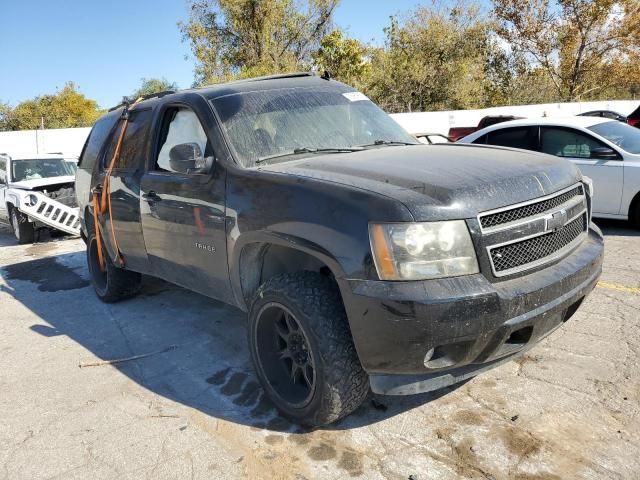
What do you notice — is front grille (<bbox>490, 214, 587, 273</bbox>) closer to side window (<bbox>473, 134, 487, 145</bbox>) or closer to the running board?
side window (<bbox>473, 134, 487, 145</bbox>)

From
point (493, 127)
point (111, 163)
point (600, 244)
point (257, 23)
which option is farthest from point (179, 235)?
point (257, 23)

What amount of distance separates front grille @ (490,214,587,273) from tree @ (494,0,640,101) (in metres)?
32.1

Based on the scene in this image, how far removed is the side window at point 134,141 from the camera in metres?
4.55

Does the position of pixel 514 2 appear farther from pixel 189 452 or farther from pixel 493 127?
pixel 189 452

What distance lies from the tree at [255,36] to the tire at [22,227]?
20084 mm

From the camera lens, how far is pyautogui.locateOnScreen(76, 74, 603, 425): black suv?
8.40ft

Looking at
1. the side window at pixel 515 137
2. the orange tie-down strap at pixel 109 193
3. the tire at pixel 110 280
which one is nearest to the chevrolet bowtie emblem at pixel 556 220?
the orange tie-down strap at pixel 109 193

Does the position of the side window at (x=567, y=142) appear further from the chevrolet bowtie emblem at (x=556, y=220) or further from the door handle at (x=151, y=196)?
the door handle at (x=151, y=196)

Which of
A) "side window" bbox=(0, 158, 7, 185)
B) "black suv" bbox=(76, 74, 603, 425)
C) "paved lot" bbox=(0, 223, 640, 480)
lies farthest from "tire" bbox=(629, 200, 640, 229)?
"side window" bbox=(0, 158, 7, 185)

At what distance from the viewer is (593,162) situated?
23.6 feet

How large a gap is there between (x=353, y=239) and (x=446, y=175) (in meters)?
0.63

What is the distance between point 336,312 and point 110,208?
9.57 feet

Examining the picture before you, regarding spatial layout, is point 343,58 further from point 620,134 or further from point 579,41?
point 620,134

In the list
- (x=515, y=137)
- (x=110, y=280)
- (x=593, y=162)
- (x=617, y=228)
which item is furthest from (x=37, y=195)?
(x=617, y=228)
